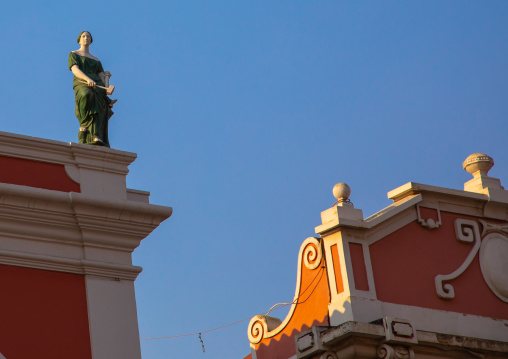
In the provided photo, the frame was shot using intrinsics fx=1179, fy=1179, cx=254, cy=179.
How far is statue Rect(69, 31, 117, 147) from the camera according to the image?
14352 mm

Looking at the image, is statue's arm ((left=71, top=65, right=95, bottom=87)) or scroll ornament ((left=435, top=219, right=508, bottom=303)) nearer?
statue's arm ((left=71, top=65, right=95, bottom=87))

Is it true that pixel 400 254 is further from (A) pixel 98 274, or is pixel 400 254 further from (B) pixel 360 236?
(A) pixel 98 274

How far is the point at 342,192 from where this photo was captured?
603 inches

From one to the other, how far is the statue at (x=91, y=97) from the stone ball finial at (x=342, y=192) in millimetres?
3083

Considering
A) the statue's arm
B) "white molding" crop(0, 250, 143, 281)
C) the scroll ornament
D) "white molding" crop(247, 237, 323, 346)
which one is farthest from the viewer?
the scroll ornament

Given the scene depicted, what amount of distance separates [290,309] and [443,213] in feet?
8.13

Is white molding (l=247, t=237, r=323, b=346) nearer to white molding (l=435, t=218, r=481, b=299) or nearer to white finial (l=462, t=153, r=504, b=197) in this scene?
white molding (l=435, t=218, r=481, b=299)

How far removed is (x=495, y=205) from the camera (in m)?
16.4

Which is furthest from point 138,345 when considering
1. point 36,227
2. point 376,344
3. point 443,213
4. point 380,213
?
point 443,213

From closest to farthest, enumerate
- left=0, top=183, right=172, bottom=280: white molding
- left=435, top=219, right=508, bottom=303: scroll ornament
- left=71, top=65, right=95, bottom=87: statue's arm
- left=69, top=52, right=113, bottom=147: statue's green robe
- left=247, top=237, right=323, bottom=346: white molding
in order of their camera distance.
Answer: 1. left=0, top=183, right=172, bottom=280: white molding
2. left=69, top=52, right=113, bottom=147: statue's green robe
3. left=71, top=65, right=95, bottom=87: statue's arm
4. left=247, top=237, right=323, bottom=346: white molding
5. left=435, top=219, right=508, bottom=303: scroll ornament

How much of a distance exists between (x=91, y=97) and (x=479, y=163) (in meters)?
5.75

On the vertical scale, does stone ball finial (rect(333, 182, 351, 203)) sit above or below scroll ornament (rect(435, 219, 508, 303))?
above

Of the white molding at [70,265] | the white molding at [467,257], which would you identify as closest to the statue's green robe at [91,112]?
the white molding at [70,265]

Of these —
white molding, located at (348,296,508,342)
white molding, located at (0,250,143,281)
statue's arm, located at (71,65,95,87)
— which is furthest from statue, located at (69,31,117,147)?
white molding, located at (348,296,508,342)
